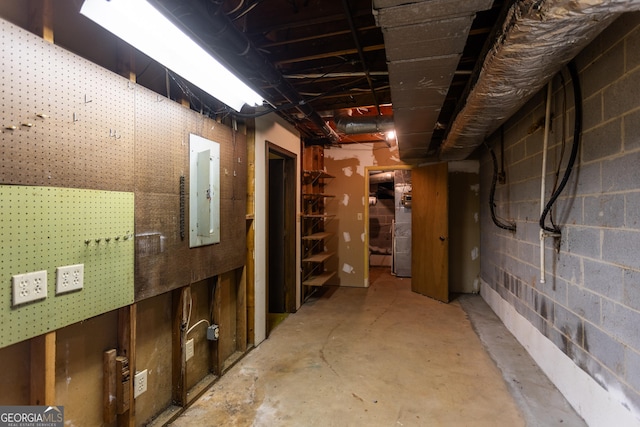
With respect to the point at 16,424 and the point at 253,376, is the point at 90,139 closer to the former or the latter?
the point at 16,424

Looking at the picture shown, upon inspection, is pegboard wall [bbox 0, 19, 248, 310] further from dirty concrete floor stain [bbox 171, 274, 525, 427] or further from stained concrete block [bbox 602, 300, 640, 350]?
stained concrete block [bbox 602, 300, 640, 350]

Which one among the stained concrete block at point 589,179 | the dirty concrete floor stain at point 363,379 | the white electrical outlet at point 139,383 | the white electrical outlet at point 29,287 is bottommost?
the dirty concrete floor stain at point 363,379

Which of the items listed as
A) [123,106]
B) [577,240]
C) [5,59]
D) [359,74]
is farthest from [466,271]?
[5,59]

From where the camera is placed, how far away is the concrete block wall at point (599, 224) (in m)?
1.45

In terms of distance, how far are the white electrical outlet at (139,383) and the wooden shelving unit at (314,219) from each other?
236 centimetres

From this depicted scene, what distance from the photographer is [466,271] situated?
466 cm

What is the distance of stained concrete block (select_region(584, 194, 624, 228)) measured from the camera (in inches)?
60.4

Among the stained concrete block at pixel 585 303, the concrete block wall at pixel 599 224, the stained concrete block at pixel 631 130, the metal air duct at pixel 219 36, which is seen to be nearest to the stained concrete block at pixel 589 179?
the concrete block wall at pixel 599 224

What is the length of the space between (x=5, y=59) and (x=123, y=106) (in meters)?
0.47

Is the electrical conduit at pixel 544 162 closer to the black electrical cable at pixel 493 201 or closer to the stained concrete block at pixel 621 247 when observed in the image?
the stained concrete block at pixel 621 247

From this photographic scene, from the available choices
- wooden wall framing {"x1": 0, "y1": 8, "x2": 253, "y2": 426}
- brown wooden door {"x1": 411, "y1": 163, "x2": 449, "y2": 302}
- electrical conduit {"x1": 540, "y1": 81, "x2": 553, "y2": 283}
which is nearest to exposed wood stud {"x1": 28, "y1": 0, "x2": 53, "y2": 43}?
wooden wall framing {"x1": 0, "y1": 8, "x2": 253, "y2": 426}

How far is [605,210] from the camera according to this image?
1636 millimetres

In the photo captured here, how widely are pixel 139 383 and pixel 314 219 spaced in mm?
3216

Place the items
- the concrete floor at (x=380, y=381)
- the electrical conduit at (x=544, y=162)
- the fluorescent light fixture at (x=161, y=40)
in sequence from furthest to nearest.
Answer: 1. the electrical conduit at (x=544, y=162)
2. the concrete floor at (x=380, y=381)
3. the fluorescent light fixture at (x=161, y=40)
